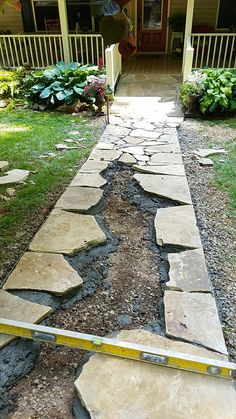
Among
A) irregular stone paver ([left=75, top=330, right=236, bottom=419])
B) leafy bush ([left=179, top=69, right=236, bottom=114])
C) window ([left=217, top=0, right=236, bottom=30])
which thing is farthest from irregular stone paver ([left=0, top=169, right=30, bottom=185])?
window ([left=217, top=0, right=236, bottom=30])

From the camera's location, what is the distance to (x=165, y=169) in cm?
388

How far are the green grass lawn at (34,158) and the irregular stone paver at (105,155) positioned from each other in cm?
14

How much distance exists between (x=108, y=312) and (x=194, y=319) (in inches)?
19.7

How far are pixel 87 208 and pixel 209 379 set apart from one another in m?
1.82

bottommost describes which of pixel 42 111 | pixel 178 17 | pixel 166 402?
pixel 42 111

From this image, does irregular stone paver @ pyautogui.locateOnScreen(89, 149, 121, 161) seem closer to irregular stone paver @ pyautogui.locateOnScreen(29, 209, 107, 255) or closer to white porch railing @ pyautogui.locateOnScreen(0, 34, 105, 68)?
irregular stone paver @ pyautogui.locateOnScreen(29, 209, 107, 255)

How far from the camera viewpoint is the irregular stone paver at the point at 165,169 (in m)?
3.78

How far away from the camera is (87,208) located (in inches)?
120

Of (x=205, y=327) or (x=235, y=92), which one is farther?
(x=235, y=92)

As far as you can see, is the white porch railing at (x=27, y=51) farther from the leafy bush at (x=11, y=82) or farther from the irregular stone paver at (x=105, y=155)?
the irregular stone paver at (x=105, y=155)

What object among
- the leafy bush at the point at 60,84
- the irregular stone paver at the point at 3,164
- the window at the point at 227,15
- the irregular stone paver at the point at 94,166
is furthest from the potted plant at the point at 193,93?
the window at the point at 227,15

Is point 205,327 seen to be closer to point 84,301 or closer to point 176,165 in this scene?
point 84,301

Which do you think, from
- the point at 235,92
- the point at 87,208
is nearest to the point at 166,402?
the point at 87,208

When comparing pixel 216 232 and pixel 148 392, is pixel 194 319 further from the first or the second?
pixel 216 232
